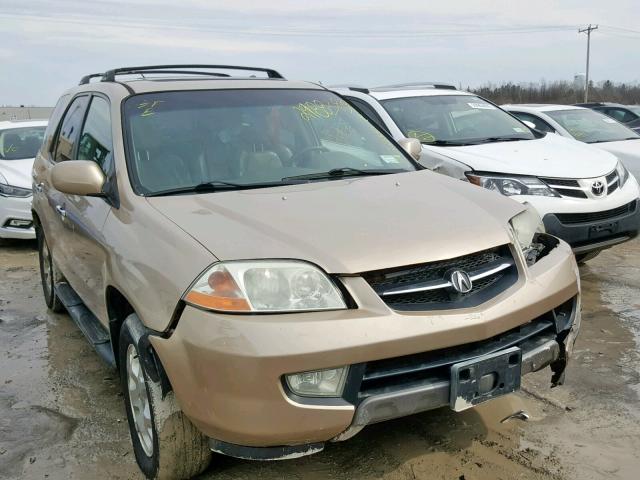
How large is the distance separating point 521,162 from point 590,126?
381cm

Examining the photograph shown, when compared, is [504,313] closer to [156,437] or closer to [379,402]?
[379,402]

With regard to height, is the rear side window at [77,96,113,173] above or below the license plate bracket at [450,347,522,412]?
above

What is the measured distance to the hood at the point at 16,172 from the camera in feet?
26.1

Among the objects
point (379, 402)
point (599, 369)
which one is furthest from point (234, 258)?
point (599, 369)

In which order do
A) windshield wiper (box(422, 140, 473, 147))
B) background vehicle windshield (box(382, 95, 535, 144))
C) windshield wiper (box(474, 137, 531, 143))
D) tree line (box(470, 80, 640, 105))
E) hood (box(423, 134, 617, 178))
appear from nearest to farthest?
hood (box(423, 134, 617, 178)) → windshield wiper (box(422, 140, 473, 147)) → windshield wiper (box(474, 137, 531, 143)) → background vehicle windshield (box(382, 95, 535, 144)) → tree line (box(470, 80, 640, 105))

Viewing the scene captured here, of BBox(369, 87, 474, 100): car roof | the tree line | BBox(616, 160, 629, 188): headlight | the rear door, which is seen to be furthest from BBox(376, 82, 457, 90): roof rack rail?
the tree line

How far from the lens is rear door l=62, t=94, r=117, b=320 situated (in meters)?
3.19

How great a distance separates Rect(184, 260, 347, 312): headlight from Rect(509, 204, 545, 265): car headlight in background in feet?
3.20

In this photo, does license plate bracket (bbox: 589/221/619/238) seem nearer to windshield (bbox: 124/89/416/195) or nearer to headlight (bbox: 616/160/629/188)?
headlight (bbox: 616/160/629/188)

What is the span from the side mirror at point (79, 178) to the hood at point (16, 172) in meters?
5.32

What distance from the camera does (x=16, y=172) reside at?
813cm

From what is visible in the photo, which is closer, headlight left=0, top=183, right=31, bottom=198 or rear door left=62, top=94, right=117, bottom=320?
rear door left=62, top=94, right=117, bottom=320

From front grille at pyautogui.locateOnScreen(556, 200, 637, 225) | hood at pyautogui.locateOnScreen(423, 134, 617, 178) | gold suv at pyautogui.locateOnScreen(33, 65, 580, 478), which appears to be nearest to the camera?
gold suv at pyautogui.locateOnScreen(33, 65, 580, 478)

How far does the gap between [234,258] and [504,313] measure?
104 centimetres
